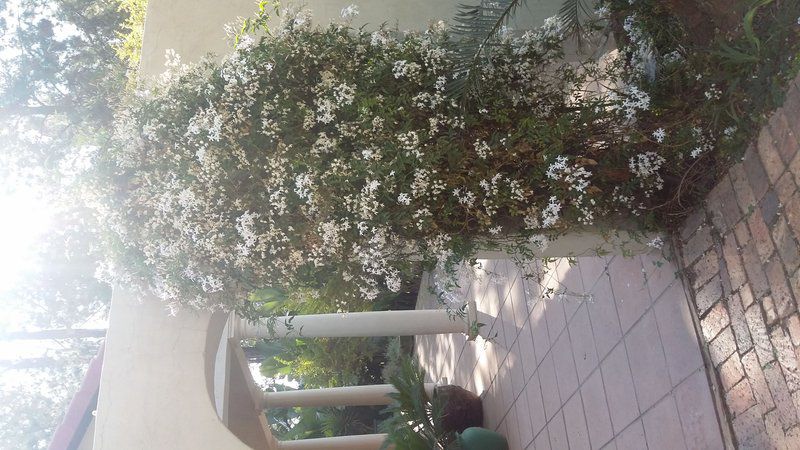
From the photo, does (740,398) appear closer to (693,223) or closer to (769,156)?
(693,223)

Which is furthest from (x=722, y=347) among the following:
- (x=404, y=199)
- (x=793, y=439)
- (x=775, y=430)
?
(x=404, y=199)

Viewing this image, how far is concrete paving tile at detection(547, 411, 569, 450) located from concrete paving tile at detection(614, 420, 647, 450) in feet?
3.08

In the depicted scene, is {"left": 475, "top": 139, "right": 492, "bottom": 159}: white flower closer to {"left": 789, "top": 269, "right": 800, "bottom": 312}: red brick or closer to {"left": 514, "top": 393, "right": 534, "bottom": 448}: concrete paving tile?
Result: {"left": 789, "top": 269, "right": 800, "bottom": 312}: red brick

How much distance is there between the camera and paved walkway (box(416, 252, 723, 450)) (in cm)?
411

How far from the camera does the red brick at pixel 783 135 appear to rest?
324 cm

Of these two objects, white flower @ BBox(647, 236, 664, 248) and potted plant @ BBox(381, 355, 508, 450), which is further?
potted plant @ BBox(381, 355, 508, 450)

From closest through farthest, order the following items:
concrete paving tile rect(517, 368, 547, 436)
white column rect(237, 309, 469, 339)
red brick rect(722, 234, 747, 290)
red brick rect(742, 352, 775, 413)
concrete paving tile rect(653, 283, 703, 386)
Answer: red brick rect(742, 352, 775, 413) < red brick rect(722, 234, 747, 290) < concrete paving tile rect(653, 283, 703, 386) < concrete paving tile rect(517, 368, 547, 436) < white column rect(237, 309, 469, 339)

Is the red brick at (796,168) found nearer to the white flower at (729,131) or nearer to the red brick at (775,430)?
the white flower at (729,131)

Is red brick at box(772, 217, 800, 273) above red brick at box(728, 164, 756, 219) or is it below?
below

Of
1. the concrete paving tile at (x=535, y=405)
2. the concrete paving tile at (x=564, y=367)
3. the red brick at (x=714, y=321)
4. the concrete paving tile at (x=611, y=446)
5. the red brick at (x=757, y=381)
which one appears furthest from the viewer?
the concrete paving tile at (x=535, y=405)

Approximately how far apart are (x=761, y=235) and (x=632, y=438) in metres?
1.88

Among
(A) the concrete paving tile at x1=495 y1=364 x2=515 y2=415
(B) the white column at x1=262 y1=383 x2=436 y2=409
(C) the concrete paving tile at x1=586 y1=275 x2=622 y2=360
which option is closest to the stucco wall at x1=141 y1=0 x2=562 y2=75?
(C) the concrete paving tile at x1=586 y1=275 x2=622 y2=360

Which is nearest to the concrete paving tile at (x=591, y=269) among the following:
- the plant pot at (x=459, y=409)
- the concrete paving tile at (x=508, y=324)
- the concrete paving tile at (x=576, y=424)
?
the concrete paving tile at (x=576, y=424)

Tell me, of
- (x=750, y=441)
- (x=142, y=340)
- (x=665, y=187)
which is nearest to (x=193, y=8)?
(x=142, y=340)
